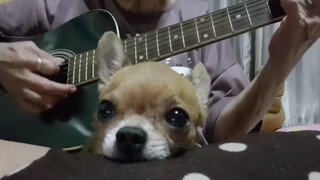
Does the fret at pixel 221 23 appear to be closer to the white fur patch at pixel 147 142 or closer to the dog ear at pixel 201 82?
the dog ear at pixel 201 82

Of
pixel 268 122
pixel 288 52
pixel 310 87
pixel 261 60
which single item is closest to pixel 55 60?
pixel 288 52

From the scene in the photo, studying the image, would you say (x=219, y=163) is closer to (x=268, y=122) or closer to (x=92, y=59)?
(x=92, y=59)

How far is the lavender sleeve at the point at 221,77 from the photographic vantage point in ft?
4.28

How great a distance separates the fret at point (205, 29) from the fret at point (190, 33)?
1 centimetres

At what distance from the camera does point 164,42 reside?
1.20 metres

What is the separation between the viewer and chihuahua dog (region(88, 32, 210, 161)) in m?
0.81

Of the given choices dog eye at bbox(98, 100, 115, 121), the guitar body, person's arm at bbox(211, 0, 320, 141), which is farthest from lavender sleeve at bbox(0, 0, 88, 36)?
dog eye at bbox(98, 100, 115, 121)

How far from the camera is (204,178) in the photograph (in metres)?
0.71

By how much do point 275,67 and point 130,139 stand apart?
449mm

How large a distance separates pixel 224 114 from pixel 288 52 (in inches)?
8.9

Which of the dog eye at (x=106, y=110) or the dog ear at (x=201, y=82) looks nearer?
the dog eye at (x=106, y=110)

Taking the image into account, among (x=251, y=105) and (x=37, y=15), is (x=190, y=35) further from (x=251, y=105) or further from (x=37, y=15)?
(x=37, y=15)

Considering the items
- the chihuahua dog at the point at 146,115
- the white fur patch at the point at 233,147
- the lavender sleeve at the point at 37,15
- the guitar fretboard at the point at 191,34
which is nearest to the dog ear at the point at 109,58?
the chihuahua dog at the point at 146,115

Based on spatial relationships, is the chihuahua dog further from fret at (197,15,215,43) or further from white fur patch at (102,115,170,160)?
fret at (197,15,215,43)
